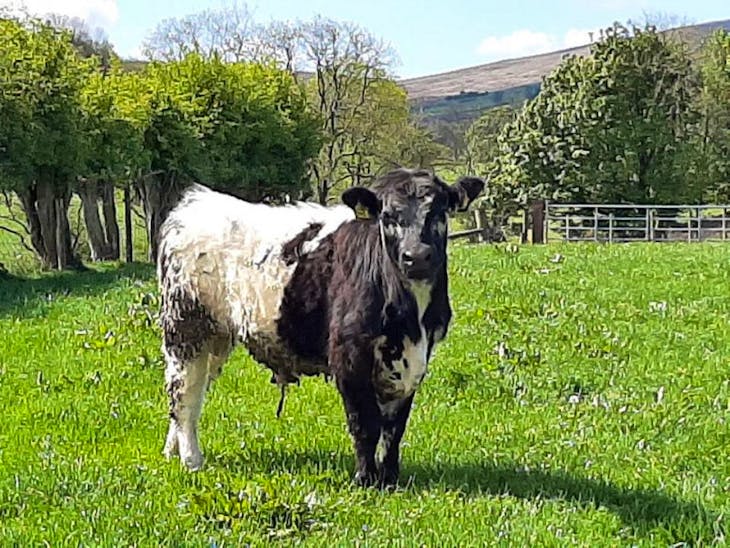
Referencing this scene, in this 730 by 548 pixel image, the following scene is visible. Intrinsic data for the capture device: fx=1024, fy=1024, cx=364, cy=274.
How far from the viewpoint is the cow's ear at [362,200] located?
21.8ft

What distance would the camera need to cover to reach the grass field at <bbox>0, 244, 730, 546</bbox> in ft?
19.0

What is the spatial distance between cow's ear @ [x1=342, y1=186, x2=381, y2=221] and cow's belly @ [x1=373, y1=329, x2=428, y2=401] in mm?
859

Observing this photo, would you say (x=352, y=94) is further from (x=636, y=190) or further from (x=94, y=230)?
(x=94, y=230)

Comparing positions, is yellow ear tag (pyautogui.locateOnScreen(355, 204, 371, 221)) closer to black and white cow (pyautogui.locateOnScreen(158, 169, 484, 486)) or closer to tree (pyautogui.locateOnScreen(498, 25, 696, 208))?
black and white cow (pyautogui.locateOnScreen(158, 169, 484, 486))

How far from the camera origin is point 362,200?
6.68 meters

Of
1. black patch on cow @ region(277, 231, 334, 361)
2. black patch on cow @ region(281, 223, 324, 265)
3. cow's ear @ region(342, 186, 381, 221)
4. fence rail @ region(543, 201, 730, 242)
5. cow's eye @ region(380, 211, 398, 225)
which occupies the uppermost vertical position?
cow's ear @ region(342, 186, 381, 221)

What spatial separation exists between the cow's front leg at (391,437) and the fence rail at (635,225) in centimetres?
3231

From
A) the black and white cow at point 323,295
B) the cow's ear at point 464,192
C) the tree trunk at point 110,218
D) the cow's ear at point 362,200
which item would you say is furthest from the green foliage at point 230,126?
the cow's ear at point 362,200

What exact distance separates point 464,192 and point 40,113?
60.8ft

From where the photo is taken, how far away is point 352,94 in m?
58.1

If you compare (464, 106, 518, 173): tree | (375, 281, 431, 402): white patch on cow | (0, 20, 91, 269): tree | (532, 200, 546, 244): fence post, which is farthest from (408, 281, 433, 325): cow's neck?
(464, 106, 518, 173): tree

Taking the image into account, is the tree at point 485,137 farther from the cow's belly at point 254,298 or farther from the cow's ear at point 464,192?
the cow's ear at point 464,192

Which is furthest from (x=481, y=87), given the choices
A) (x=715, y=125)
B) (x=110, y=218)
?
(x=110, y=218)

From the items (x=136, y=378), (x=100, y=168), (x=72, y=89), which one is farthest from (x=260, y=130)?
(x=136, y=378)
